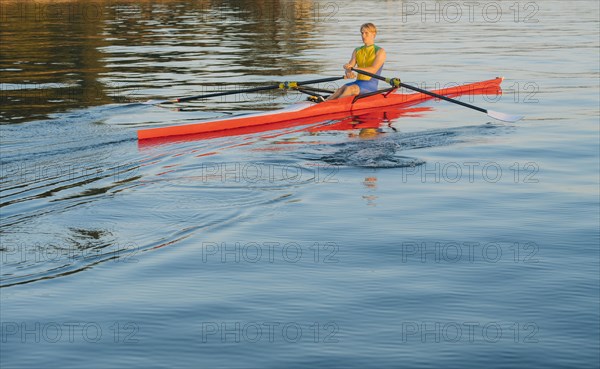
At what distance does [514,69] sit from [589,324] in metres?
18.4

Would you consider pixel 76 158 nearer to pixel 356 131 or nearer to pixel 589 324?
pixel 356 131

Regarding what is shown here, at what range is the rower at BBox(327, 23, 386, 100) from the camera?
1619 centimetres

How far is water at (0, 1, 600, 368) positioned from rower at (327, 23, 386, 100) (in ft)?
3.16

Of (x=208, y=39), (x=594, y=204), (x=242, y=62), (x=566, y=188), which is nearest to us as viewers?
(x=594, y=204)

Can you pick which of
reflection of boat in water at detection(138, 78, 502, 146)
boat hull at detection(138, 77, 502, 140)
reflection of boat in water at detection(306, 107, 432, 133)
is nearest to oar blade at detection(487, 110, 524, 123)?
reflection of boat in water at detection(306, 107, 432, 133)

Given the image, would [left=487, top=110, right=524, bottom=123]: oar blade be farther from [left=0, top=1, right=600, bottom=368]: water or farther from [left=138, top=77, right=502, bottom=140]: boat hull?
[left=138, top=77, right=502, bottom=140]: boat hull

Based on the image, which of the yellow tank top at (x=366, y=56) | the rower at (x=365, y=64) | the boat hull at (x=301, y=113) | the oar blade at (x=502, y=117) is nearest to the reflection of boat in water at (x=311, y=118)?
the boat hull at (x=301, y=113)

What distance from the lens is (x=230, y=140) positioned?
45.6 feet

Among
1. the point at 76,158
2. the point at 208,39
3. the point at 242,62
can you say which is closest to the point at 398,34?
the point at 208,39

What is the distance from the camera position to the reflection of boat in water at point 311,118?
13.8 meters

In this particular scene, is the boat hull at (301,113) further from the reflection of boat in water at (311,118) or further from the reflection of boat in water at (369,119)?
the reflection of boat in water at (369,119)

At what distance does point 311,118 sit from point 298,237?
6.32 metres

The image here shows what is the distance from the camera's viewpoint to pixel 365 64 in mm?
16453

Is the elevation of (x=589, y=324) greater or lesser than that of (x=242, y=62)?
lesser
